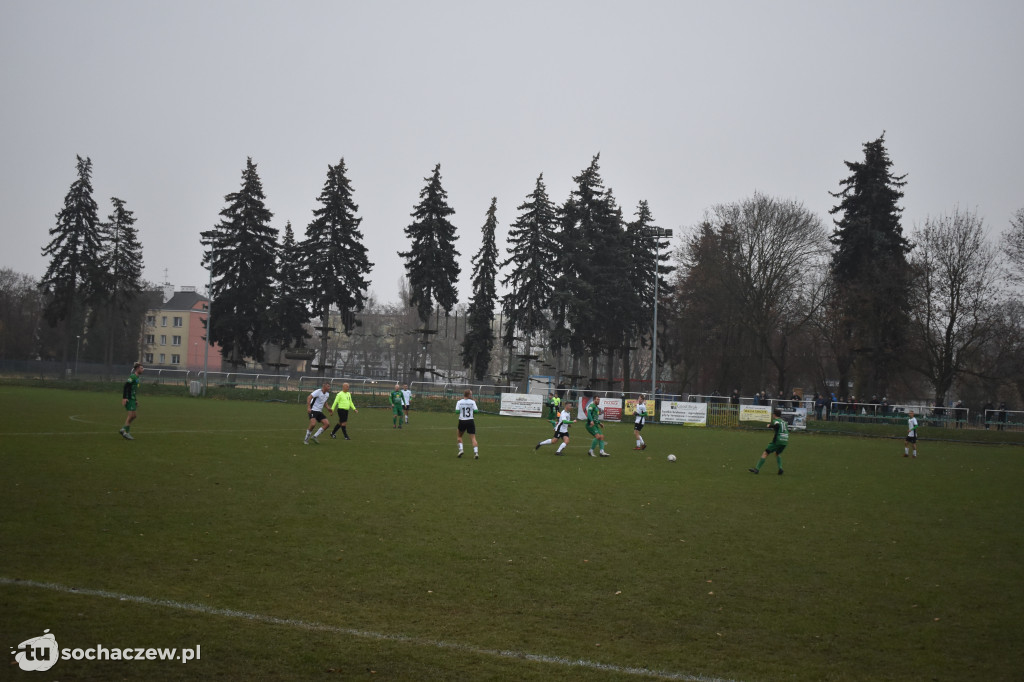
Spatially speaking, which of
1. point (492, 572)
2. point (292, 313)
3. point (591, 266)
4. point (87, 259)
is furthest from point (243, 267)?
point (492, 572)

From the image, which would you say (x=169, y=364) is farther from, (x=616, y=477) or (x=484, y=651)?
(x=484, y=651)

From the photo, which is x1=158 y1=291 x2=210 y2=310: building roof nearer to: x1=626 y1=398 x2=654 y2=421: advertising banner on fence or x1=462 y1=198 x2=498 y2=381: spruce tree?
x1=462 y1=198 x2=498 y2=381: spruce tree

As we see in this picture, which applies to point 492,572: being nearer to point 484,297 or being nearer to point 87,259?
point 484,297

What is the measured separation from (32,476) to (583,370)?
8555cm

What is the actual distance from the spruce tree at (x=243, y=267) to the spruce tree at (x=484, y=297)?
17424 millimetres

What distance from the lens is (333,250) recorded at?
63.7 meters

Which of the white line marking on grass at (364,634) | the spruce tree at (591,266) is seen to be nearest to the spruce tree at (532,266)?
the spruce tree at (591,266)

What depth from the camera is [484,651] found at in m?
6.34

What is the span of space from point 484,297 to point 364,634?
58738 mm

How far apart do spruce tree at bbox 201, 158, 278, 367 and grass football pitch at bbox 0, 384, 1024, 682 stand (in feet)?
163

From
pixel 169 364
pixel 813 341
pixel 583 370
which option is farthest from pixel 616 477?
pixel 169 364

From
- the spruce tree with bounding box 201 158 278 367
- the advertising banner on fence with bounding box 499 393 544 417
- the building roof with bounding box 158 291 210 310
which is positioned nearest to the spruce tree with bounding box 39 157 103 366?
the spruce tree with bounding box 201 158 278 367

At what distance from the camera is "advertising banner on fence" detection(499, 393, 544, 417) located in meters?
44.1

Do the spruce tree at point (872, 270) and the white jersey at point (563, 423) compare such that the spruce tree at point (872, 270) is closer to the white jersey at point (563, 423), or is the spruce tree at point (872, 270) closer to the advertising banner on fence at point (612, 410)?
the advertising banner on fence at point (612, 410)
